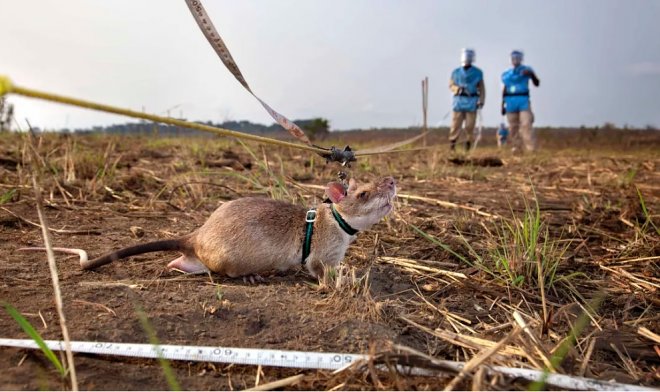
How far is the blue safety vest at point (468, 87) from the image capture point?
44.8ft

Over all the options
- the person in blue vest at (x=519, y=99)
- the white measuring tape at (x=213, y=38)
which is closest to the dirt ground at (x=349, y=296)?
the white measuring tape at (x=213, y=38)

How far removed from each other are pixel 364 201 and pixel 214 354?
1.50 m

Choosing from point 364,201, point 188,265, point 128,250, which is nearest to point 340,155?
point 364,201

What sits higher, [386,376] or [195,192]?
[195,192]

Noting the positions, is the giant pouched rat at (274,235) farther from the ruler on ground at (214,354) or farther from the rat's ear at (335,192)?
the ruler on ground at (214,354)

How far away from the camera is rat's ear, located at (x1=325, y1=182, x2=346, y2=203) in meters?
3.01

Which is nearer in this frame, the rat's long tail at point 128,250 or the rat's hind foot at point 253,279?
the rat's long tail at point 128,250

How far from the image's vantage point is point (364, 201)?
10.1 ft

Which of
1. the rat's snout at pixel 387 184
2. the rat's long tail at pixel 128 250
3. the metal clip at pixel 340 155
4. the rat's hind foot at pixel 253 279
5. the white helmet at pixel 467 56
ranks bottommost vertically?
the rat's hind foot at pixel 253 279

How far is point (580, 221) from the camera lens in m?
4.55

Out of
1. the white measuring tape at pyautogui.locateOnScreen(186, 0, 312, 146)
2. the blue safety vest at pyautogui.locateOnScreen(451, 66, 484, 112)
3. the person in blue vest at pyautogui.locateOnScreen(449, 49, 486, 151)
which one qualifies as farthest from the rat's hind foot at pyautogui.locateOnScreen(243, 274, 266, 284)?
the blue safety vest at pyautogui.locateOnScreen(451, 66, 484, 112)

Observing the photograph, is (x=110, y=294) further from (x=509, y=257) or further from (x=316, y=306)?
(x=509, y=257)

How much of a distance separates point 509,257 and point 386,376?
58.1 inches

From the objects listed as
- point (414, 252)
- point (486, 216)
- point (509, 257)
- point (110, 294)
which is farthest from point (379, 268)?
point (486, 216)
